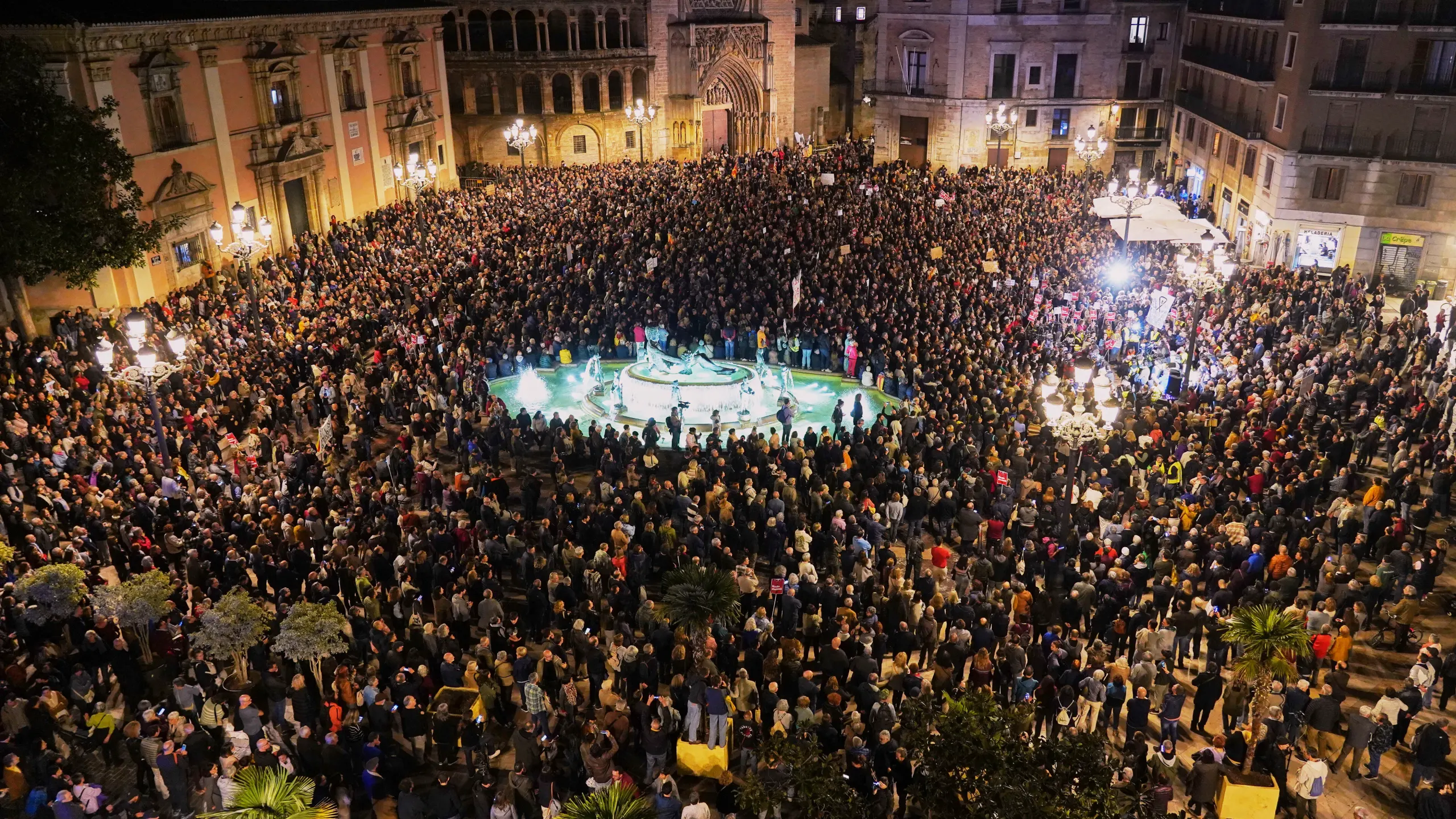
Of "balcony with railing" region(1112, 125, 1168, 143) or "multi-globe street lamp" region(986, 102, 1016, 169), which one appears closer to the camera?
"multi-globe street lamp" region(986, 102, 1016, 169)

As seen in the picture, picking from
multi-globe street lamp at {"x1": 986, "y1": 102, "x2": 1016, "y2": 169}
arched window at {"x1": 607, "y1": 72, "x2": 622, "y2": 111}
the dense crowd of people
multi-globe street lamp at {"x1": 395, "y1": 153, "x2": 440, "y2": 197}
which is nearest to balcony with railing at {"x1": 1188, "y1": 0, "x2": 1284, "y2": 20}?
multi-globe street lamp at {"x1": 986, "y1": 102, "x2": 1016, "y2": 169}

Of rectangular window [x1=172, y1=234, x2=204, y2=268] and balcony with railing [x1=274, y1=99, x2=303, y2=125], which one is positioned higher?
balcony with railing [x1=274, y1=99, x2=303, y2=125]

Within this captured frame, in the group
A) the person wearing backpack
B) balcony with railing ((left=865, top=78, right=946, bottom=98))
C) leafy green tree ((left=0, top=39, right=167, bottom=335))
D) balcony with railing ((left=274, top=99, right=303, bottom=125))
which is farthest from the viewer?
balcony with railing ((left=865, top=78, right=946, bottom=98))

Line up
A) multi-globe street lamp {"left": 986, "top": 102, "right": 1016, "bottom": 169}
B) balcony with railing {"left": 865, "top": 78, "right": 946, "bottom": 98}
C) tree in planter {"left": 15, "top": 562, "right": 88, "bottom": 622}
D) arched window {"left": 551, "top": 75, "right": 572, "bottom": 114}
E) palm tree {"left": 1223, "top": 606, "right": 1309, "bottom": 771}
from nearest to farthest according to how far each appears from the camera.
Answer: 1. palm tree {"left": 1223, "top": 606, "right": 1309, "bottom": 771}
2. tree in planter {"left": 15, "top": 562, "right": 88, "bottom": 622}
3. multi-globe street lamp {"left": 986, "top": 102, "right": 1016, "bottom": 169}
4. balcony with railing {"left": 865, "top": 78, "right": 946, "bottom": 98}
5. arched window {"left": 551, "top": 75, "right": 572, "bottom": 114}

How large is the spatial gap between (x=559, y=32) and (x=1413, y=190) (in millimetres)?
38243

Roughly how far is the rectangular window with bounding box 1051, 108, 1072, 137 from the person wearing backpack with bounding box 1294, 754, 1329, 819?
44277 mm

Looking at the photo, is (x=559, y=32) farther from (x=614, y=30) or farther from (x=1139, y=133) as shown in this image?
(x=1139, y=133)

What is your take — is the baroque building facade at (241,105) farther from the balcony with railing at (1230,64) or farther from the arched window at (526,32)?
the balcony with railing at (1230,64)

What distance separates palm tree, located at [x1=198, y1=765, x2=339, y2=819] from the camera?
28.4ft

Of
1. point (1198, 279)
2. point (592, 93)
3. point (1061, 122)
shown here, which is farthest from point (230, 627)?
point (1061, 122)

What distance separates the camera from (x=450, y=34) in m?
52.1

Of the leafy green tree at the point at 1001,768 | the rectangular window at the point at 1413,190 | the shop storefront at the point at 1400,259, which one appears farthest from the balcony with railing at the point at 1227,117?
the leafy green tree at the point at 1001,768

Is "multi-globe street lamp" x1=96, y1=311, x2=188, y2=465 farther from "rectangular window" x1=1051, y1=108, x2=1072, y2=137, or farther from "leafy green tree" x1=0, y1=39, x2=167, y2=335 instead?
"rectangular window" x1=1051, y1=108, x2=1072, y2=137

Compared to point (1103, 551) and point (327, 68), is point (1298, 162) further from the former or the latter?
point (327, 68)
